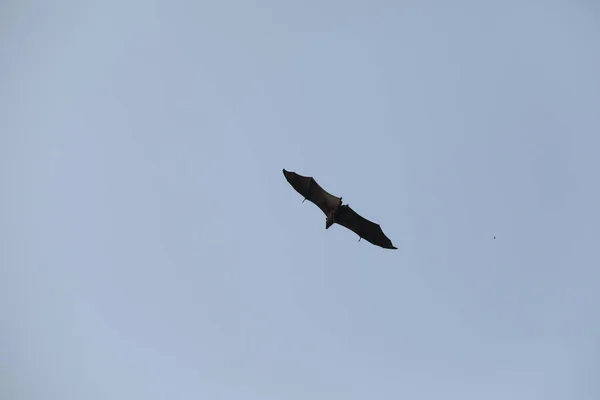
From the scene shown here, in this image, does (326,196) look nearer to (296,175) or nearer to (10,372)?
(296,175)

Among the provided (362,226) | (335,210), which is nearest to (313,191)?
(335,210)

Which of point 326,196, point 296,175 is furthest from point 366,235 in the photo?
point 296,175

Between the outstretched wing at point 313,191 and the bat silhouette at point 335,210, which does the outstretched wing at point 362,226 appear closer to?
the bat silhouette at point 335,210

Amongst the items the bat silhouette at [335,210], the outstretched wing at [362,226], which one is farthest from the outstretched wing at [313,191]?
the outstretched wing at [362,226]

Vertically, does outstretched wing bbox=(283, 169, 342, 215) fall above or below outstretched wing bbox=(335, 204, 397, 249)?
above

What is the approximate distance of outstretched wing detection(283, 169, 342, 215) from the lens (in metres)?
36.1

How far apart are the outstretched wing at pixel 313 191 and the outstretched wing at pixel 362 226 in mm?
807

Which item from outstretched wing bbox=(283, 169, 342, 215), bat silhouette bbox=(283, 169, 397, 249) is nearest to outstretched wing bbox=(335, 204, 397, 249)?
bat silhouette bbox=(283, 169, 397, 249)

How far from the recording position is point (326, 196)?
3650 centimetres

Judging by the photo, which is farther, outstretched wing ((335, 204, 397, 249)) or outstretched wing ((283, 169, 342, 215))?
outstretched wing ((335, 204, 397, 249))

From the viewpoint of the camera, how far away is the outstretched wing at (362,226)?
36812mm

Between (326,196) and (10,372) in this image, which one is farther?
(10,372)

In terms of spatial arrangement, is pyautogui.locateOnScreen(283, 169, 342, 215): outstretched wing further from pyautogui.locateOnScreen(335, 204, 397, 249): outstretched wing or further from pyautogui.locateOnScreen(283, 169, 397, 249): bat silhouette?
pyautogui.locateOnScreen(335, 204, 397, 249): outstretched wing

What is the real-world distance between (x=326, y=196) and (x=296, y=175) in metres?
2.61
